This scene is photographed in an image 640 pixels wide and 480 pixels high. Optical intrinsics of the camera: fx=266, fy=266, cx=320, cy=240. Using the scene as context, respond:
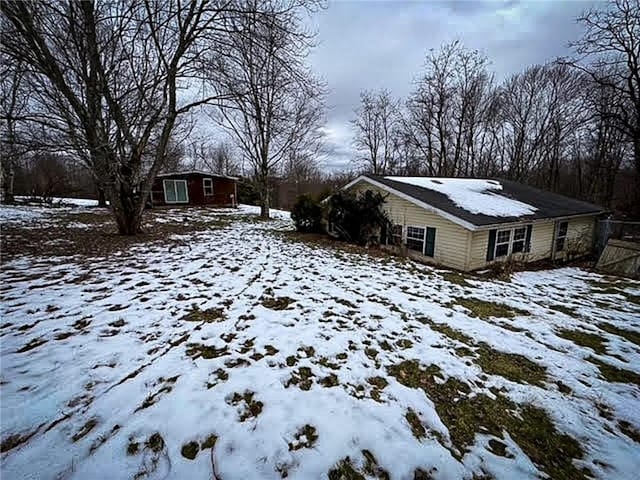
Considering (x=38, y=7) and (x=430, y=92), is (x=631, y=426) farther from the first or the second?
(x=430, y=92)

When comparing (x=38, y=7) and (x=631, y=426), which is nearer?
(x=631, y=426)

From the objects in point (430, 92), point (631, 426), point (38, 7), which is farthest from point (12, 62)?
point (430, 92)

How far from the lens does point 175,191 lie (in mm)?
21000

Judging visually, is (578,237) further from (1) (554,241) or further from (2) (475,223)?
(2) (475,223)

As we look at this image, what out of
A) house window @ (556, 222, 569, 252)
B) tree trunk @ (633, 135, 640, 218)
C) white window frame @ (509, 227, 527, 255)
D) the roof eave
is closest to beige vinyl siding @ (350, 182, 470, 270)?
the roof eave

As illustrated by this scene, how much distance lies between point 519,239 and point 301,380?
34.0 ft

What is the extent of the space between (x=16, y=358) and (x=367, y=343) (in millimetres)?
3813

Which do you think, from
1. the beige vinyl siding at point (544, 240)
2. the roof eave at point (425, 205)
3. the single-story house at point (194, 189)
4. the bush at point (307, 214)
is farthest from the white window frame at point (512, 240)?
the single-story house at point (194, 189)

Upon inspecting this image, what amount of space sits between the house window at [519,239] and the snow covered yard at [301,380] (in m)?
4.11

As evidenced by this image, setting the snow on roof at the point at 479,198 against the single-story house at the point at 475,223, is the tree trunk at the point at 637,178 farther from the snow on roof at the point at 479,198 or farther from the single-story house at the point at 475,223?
the snow on roof at the point at 479,198

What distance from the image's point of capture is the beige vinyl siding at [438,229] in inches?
330

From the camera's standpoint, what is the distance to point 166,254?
7.06 meters

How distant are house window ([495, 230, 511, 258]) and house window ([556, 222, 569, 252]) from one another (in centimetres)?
395

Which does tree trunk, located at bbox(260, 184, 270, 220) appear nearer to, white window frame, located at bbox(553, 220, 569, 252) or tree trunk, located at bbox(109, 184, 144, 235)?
tree trunk, located at bbox(109, 184, 144, 235)
